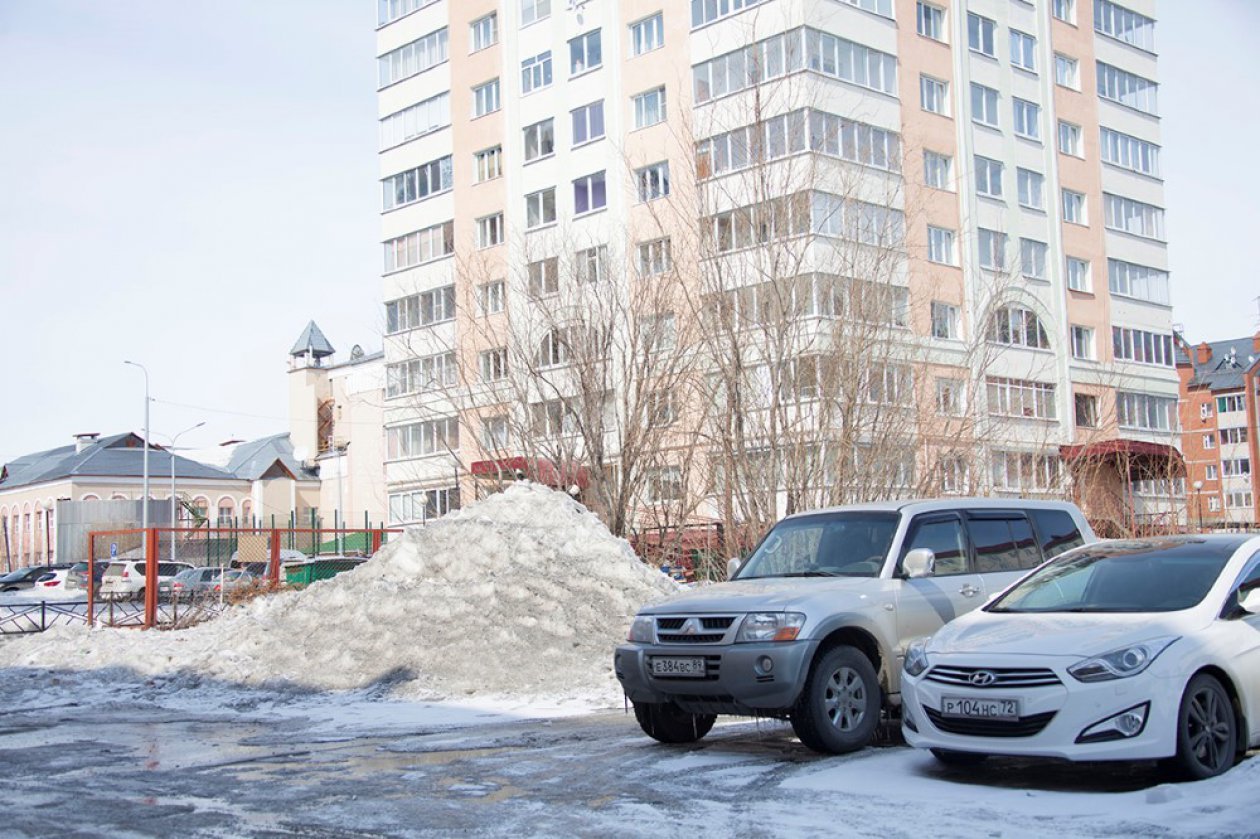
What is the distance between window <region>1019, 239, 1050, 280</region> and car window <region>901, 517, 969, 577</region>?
1626 inches

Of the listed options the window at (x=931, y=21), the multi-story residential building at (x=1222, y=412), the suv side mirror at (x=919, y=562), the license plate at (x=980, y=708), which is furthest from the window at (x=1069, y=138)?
the multi-story residential building at (x=1222, y=412)


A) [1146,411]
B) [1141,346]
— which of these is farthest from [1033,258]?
[1146,411]

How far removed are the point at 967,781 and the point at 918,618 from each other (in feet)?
6.45

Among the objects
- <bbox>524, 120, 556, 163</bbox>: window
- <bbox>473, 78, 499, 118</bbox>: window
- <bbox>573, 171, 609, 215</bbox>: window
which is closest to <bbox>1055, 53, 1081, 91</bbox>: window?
<bbox>573, 171, 609, 215</bbox>: window

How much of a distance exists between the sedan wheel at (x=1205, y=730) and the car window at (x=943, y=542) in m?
2.82

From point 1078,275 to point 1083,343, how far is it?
273 centimetres

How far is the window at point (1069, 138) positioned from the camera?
2080 inches

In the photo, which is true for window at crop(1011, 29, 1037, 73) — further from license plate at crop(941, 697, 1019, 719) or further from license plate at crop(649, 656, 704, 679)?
license plate at crop(941, 697, 1019, 719)

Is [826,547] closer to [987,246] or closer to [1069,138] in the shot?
[987,246]

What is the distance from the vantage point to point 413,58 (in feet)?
189

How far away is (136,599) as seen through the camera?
25.3 meters

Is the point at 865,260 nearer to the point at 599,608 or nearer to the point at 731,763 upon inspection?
Answer: the point at 599,608

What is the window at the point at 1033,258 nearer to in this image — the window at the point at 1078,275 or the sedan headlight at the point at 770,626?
the window at the point at 1078,275

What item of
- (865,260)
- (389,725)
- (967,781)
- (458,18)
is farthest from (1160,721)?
(458,18)
